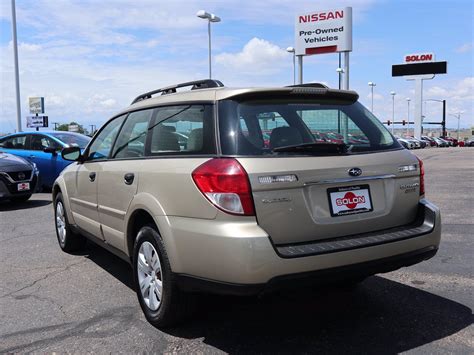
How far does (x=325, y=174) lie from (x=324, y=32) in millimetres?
20915

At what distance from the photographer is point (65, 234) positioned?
19.4 feet

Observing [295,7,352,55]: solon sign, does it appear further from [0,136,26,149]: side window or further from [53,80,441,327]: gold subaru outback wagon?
[53,80,441,327]: gold subaru outback wagon

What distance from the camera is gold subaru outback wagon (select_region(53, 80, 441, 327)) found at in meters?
2.99

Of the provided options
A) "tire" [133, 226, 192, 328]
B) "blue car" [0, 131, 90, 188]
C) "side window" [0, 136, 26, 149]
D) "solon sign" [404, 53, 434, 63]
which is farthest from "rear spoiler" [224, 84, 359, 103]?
"solon sign" [404, 53, 434, 63]

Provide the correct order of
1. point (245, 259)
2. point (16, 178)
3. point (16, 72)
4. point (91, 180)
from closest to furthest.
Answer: point (245, 259), point (91, 180), point (16, 178), point (16, 72)

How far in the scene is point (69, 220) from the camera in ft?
18.5

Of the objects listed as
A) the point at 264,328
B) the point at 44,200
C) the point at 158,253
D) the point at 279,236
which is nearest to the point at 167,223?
the point at 158,253

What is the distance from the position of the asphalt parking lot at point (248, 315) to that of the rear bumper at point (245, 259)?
510 mm

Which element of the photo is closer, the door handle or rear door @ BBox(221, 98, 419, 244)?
rear door @ BBox(221, 98, 419, 244)

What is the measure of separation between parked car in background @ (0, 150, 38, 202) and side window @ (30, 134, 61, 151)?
6.16ft

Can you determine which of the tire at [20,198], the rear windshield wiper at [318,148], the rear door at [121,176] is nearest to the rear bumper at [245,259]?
the rear windshield wiper at [318,148]

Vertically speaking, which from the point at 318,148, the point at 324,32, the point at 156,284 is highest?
the point at 324,32

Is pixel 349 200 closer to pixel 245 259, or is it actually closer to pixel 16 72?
pixel 245 259

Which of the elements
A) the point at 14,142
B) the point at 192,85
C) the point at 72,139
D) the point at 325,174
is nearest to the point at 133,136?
the point at 192,85
